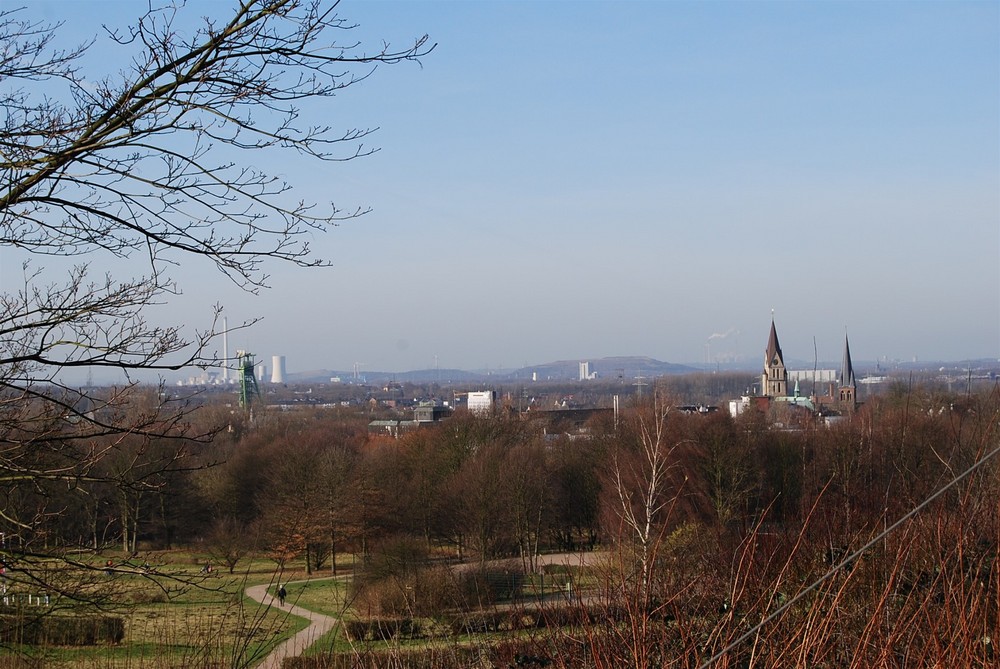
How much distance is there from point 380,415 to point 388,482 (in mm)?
54007

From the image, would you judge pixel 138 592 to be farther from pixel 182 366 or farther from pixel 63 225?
pixel 63 225

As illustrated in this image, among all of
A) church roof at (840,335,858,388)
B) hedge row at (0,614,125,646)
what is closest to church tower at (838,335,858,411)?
church roof at (840,335,858,388)

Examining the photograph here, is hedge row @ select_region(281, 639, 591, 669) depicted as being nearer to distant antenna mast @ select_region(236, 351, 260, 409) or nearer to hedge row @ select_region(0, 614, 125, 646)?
hedge row @ select_region(0, 614, 125, 646)

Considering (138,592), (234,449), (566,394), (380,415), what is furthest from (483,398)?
(138,592)

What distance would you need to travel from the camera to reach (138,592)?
19.3 ft

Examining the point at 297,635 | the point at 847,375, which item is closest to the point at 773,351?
the point at 847,375

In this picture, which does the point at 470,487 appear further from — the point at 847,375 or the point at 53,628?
the point at 847,375

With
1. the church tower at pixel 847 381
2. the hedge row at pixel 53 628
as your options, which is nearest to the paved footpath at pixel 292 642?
the hedge row at pixel 53 628

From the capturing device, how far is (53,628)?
6355mm

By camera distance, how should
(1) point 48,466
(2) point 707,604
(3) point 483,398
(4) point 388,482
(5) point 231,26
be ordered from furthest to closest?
(3) point 483,398 → (4) point 388,482 → (1) point 48,466 → (2) point 707,604 → (5) point 231,26

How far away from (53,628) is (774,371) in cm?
9120

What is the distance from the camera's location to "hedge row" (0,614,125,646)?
5.68 m

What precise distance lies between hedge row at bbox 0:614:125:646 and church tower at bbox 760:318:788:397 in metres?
88.1

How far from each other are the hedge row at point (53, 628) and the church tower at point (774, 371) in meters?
88.1
